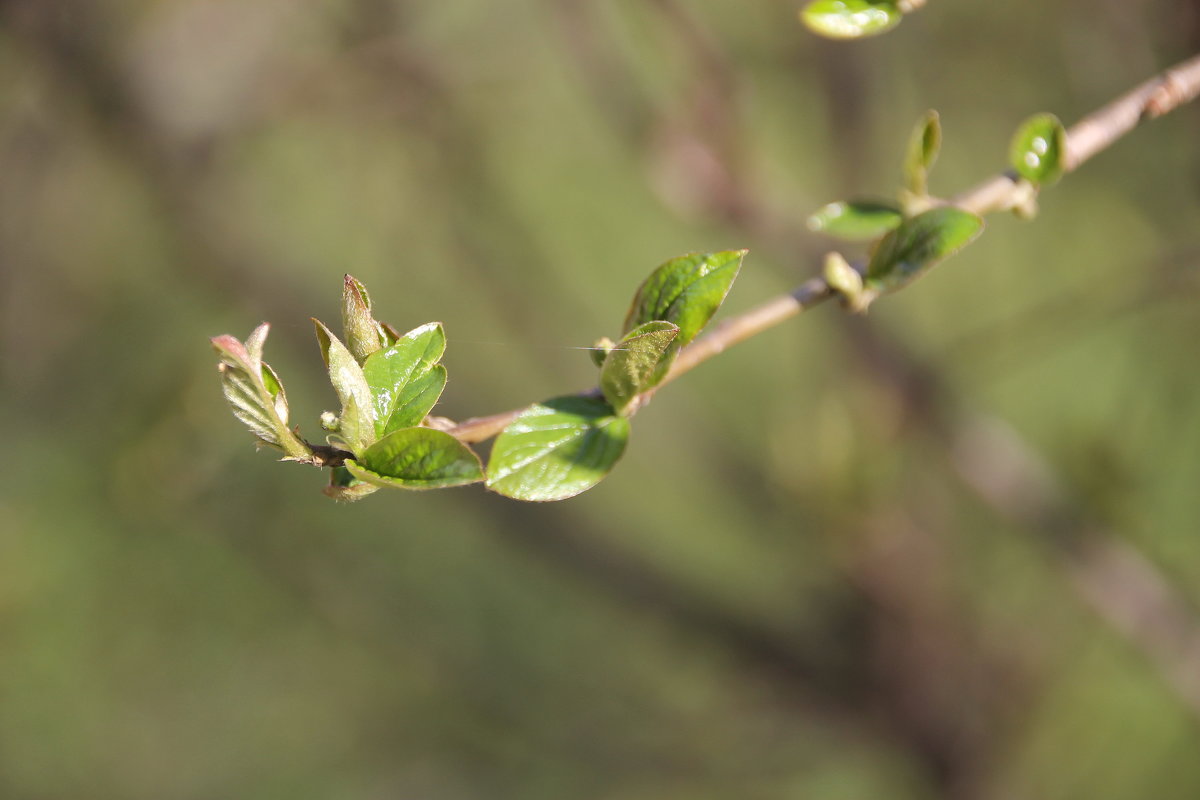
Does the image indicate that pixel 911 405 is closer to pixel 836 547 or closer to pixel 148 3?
pixel 836 547

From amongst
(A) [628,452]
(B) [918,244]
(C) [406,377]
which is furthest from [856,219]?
(A) [628,452]

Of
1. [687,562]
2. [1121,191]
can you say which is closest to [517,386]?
[687,562]

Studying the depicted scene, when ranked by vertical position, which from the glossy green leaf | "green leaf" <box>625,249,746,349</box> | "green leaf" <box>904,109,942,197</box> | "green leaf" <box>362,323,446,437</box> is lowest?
the glossy green leaf

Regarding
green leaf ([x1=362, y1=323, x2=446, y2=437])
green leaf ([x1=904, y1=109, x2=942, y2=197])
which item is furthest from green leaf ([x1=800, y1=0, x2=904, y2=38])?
green leaf ([x1=362, y1=323, x2=446, y2=437])

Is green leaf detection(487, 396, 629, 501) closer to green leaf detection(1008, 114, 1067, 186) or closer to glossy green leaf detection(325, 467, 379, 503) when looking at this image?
glossy green leaf detection(325, 467, 379, 503)

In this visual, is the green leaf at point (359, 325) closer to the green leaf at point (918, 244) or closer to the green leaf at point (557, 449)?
the green leaf at point (557, 449)

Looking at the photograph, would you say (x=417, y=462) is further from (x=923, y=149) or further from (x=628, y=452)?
(x=628, y=452)
